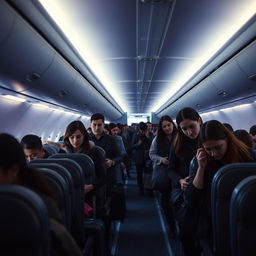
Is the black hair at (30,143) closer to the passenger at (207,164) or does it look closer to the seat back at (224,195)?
the passenger at (207,164)

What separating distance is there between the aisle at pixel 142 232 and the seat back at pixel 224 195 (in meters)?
2.64

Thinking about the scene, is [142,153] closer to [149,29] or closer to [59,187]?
[149,29]

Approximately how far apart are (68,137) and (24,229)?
288 cm

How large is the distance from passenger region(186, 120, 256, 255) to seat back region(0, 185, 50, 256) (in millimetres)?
1694

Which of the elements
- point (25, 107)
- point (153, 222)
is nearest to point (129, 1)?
point (153, 222)

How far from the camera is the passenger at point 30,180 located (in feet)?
4.71

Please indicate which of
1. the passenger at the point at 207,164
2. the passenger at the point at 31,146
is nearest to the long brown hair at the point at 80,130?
the passenger at the point at 31,146

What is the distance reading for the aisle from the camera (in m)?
4.96

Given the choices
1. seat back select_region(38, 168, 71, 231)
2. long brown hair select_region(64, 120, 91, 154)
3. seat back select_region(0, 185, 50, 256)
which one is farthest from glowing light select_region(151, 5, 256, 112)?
seat back select_region(0, 185, 50, 256)

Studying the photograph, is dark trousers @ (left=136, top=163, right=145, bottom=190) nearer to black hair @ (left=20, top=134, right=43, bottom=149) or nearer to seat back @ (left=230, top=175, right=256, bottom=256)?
black hair @ (left=20, top=134, right=43, bottom=149)

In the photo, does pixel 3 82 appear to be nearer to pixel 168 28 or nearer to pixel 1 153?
pixel 168 28

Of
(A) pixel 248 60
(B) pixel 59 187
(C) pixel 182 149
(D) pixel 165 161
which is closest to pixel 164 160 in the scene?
(D) pixel 165 161

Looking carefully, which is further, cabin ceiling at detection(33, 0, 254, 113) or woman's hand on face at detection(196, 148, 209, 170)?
cabin ceiling at detection(33, 0, 254, 113)

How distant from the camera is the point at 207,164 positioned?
2.74 meters
